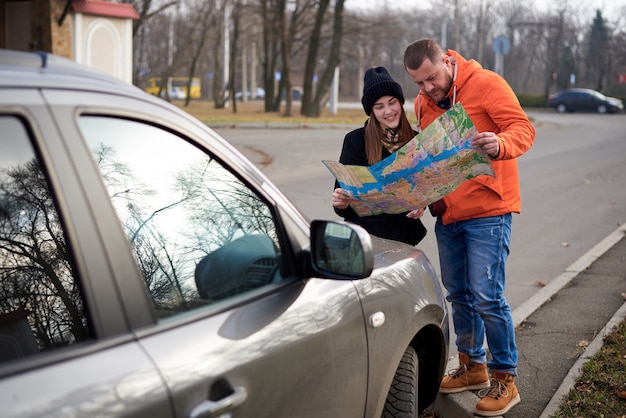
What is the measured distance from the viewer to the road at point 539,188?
8656mm

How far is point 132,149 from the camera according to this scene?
2.10 meters

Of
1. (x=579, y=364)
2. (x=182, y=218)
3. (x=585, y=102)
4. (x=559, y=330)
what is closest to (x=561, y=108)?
(x=585, y=102)

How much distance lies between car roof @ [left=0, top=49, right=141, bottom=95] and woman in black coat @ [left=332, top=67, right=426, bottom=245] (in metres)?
1.94

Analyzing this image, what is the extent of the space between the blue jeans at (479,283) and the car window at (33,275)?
2.39 m

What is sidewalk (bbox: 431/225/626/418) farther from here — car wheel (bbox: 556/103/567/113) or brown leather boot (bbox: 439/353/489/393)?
car wheel (bbox: 556/103/567/113)

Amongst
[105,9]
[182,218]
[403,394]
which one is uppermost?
[105,9]

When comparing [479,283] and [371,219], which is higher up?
[371,219]

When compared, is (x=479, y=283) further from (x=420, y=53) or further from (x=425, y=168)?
(x=420, y=53)

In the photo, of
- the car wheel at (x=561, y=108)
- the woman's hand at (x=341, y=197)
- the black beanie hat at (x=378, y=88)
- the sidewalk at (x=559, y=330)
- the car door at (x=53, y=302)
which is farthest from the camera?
the car wheel at (x=561, y=108)

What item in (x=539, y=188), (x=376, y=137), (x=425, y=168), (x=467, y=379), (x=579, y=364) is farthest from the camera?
(x=539, y=188)

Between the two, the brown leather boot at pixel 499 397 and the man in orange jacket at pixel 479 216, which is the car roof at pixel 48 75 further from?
the brown leather boot at pixel 499 397

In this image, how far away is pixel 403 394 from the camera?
3.01m

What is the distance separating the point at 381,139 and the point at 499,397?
1.46 metres

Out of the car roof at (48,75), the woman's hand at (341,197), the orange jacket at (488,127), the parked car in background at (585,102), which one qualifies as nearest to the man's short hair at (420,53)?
the orange jacket at (488,127)
